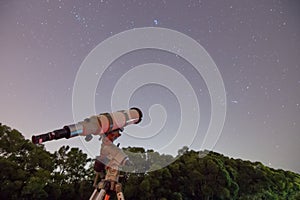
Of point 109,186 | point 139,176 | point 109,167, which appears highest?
point 139,176

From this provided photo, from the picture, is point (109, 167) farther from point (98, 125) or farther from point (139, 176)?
point (139, 176)

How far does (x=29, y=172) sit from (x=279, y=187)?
10.2 m

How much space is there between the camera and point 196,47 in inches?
121

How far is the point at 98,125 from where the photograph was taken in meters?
1.94

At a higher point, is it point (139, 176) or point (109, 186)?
point (139, 176)

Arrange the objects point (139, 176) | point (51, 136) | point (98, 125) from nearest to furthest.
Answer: point (51, 136) → point (98, 125) → point (139, 176)

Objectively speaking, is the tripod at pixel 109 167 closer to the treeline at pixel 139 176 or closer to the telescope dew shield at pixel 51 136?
the telescope dew shield at pixel 51 136

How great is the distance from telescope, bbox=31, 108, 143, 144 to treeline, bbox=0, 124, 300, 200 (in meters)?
5.28

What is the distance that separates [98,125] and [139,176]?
902cm

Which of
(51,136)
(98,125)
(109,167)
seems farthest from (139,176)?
(51,136)

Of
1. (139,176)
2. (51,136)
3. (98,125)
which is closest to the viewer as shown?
(51,136)

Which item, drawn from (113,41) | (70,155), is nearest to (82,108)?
(113,41)

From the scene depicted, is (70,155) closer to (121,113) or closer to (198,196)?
(198,196)

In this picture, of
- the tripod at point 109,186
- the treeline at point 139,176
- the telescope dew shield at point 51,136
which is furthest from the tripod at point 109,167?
the treeline at point 139,176
